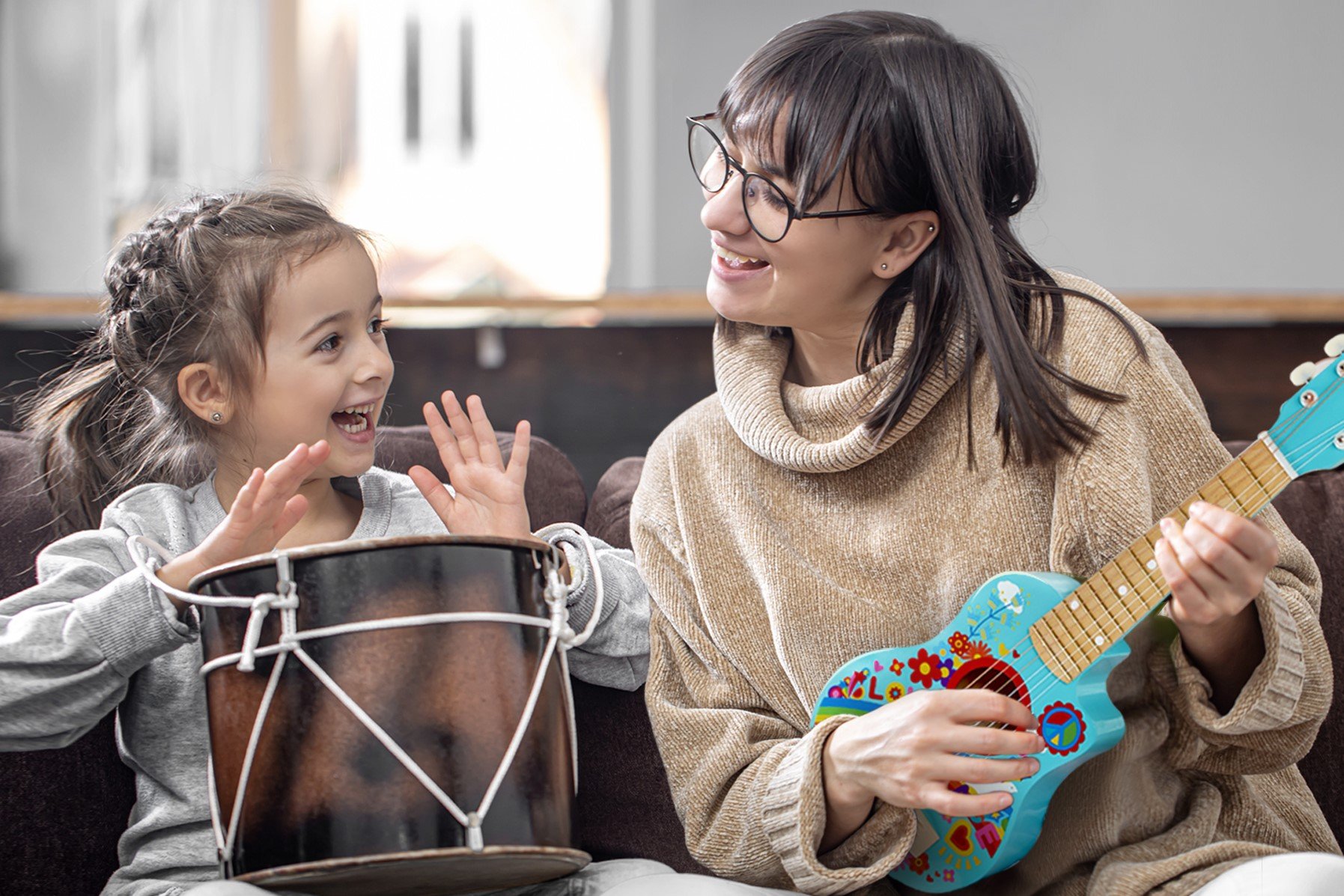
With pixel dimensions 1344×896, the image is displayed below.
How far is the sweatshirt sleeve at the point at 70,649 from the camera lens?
119 centimetres

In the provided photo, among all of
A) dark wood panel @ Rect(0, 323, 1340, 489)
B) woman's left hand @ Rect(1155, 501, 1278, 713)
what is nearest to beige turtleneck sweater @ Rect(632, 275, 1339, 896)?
woman's left hand @ Rect(1155, 501, 1278, 713)

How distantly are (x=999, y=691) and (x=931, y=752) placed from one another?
0.13 metres

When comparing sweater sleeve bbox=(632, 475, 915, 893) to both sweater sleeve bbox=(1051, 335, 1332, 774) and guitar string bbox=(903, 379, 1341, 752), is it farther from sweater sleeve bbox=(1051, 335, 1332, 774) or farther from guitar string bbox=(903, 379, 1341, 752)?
sweater sleeve bbox=(1051, 335, 1332, 774)

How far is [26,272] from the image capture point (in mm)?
3479

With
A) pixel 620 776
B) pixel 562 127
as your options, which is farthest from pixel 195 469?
pixel 562 127

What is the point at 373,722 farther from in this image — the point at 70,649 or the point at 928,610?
the point at 928,610

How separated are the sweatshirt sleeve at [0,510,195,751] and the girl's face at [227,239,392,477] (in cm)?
24

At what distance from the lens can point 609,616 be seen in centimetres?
143

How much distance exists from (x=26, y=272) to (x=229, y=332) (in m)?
2.48

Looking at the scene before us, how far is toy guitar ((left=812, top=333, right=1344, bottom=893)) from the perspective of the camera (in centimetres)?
106

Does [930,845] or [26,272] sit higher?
[26,272]

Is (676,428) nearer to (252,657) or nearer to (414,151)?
(252,657)

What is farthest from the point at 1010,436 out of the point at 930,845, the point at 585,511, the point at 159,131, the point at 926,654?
the point at 159,131

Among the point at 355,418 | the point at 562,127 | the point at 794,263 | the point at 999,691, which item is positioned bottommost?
the point at 999,691
